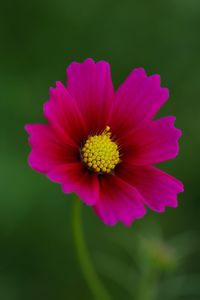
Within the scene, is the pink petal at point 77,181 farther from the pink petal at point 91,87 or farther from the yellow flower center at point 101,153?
the pink petal at point 91,87

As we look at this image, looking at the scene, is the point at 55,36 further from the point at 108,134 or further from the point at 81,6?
the point at 108,134

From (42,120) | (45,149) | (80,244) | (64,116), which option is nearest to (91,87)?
(64,116)

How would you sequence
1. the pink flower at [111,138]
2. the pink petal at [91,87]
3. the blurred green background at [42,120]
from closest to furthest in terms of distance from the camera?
1. the pink flower at [111,138]
2. the pink petal at [91,87]
3. the blurred green background at [42,120]

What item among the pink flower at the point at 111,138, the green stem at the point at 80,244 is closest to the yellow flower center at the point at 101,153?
the pink flower at the point at 111,138

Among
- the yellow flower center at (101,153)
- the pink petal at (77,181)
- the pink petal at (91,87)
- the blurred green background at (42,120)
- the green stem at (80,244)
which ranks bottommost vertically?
the green stem at (80,244)

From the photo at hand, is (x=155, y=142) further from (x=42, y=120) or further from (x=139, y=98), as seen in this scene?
(x=42, y=120)

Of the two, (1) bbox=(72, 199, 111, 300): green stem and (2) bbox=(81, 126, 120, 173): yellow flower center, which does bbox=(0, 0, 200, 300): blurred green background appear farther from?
(2) bbox=(81, 126, 120, 173): yellow flower center

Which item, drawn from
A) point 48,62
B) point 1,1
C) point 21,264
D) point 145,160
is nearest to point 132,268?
point 21,264
